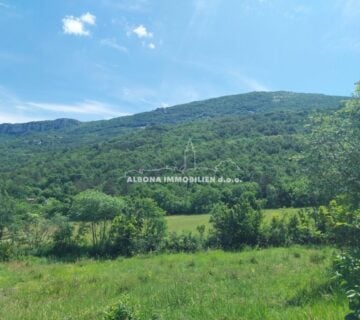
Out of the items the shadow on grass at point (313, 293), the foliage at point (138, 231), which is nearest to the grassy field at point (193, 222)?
the foliage at point (138, 231)

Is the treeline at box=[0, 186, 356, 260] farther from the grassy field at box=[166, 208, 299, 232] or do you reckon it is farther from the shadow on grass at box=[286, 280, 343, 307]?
the shadow on grass at box=[286, 280, 343, 307]

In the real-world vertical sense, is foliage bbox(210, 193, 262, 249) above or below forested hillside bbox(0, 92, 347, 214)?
below

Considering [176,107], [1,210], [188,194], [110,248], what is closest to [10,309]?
[110,248]

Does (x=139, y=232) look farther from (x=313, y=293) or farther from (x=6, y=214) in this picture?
(x=313, y=293)

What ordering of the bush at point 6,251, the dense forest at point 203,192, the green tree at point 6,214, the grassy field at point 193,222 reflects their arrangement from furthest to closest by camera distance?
the green tree at point 6,214 < the grassy field at point 193,222 < the bush at point 6,251 < the dense forest at point 203,192

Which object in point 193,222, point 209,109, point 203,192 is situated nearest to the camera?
point 193,222

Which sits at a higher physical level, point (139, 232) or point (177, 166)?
point (177, 166)

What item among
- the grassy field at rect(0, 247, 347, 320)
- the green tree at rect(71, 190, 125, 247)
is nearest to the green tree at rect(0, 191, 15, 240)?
the green tree at rect(71, 190, 125, 247)

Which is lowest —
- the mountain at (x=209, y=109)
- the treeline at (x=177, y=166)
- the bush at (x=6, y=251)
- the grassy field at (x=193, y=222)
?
the bush at (x=6, y=251)

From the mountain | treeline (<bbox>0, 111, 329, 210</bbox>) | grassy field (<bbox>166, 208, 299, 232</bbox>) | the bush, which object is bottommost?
the bush

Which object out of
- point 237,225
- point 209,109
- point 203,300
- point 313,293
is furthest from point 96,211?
point 209,109

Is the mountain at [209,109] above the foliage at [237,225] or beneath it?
above

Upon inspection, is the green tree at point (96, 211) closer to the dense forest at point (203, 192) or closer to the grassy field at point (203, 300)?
the dense forest at point (203, 192)

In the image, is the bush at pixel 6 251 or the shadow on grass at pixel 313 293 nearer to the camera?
the shadow on grass at pixel 313 293
